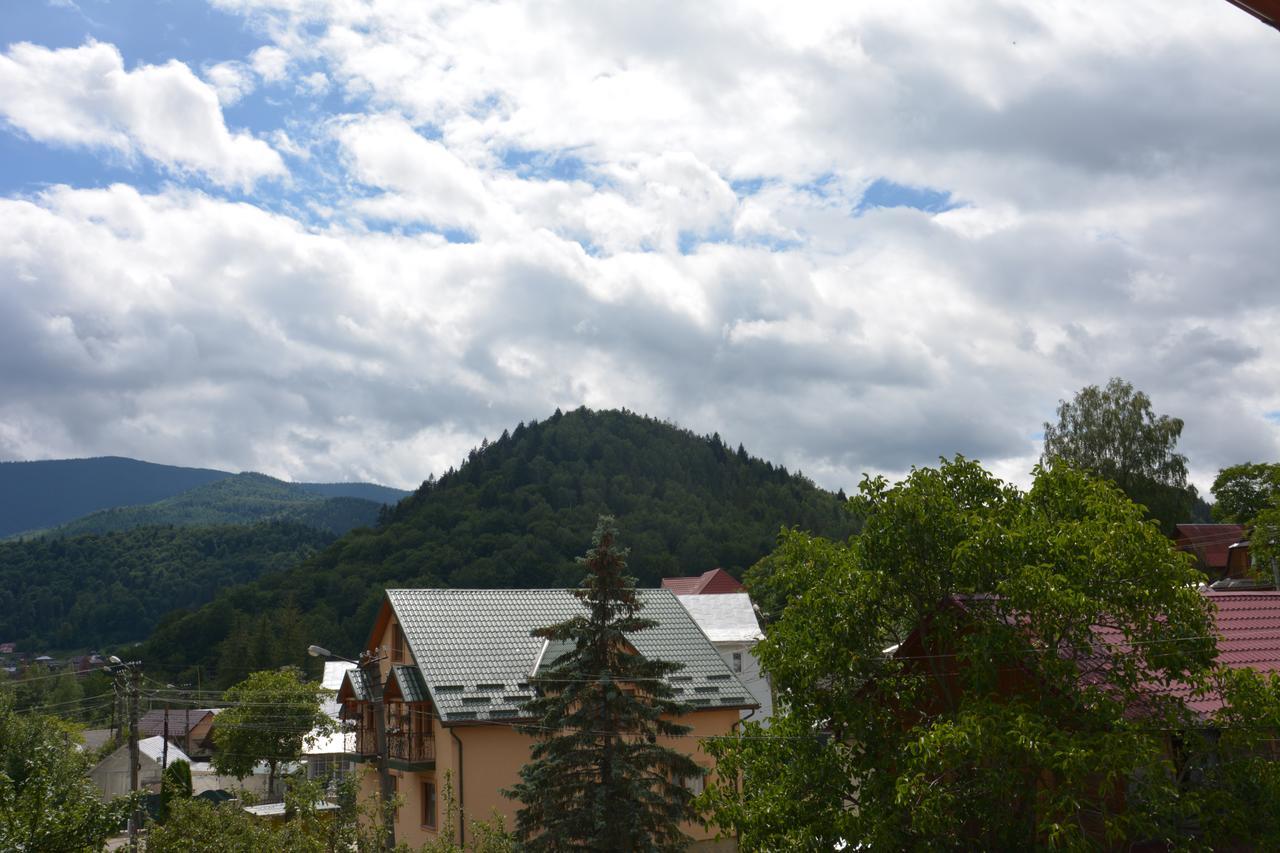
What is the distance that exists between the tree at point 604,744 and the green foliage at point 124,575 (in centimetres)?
14363

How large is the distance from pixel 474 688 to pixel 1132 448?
4162 centimetres

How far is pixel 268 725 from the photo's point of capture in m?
53.7

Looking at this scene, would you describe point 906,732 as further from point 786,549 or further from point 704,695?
point 704,695

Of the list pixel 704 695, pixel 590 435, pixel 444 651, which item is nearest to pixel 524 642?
pixel 444 651

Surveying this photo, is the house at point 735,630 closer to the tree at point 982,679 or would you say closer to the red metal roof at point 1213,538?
the red metal roof at point 1213,538

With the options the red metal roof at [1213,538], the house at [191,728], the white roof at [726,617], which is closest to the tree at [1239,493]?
the red metal roof at [1213,538]

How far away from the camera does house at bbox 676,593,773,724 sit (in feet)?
188

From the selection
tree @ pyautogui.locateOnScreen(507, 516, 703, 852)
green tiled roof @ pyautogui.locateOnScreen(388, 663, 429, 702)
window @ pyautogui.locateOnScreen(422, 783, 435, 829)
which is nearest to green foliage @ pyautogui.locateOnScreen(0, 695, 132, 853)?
tree @ pyautogui.locateOnScreen(507, 516, 703, 852)

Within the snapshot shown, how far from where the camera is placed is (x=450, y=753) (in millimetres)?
32375

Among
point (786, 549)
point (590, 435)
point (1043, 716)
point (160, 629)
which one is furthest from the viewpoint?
point (590, 435)

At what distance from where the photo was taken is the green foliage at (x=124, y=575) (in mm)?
161500

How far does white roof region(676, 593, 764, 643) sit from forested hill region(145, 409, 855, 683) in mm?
34602

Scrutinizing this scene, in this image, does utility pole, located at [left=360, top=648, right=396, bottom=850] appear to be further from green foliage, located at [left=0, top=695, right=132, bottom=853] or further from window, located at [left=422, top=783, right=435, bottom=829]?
window, located at [left=422, top=783, right=435, bottom=829]

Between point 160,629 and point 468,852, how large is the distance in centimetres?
9180
